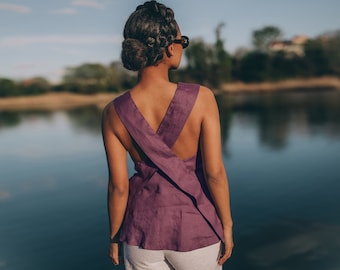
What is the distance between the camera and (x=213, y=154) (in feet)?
5.04

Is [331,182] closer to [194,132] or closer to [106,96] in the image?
[194,132]

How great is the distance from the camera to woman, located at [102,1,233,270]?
1.47 meters

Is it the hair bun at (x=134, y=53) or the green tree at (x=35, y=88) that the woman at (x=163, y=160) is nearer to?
the hair bun at (x=134, y=53)

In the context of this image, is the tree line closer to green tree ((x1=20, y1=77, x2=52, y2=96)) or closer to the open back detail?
green tree ((x1=20, y1=77, x2=52, y2=96))

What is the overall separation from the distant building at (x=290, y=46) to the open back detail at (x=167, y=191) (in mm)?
53658

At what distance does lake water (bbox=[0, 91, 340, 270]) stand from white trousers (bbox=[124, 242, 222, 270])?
1.99m

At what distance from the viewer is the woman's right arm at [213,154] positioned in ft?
4.89

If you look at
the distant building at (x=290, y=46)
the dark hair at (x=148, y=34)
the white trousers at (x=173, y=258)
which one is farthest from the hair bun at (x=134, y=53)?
the distant building at (x=290, y=46)

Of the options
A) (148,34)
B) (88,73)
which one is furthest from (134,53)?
(88,73)

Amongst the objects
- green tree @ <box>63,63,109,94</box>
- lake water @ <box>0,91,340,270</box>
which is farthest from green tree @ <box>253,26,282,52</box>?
lake water @ <box>0,91,340,270</box>

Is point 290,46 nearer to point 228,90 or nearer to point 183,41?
point 228,90

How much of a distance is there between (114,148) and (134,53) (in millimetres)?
430

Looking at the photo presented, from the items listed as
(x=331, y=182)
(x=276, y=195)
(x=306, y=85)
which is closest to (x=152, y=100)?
(x=276, y=195)

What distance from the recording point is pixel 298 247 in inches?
147
